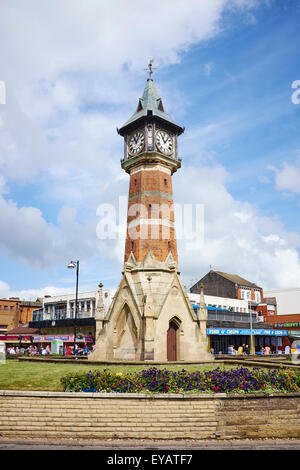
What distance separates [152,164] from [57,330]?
3892 cm

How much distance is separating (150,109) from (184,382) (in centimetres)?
2418

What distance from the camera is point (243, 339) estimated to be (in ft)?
205

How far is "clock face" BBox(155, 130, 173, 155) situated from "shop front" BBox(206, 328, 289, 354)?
27658mm

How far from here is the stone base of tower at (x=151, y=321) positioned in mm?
27172

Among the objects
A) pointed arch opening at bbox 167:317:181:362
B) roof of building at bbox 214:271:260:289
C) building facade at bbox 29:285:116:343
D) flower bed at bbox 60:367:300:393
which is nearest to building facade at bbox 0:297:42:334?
building facade at bbox 29:285:116:343

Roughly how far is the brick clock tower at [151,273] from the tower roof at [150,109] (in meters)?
0.11

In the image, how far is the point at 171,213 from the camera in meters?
32.1

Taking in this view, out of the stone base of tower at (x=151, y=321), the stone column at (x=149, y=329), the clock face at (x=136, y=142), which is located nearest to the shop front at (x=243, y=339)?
the stone base of tower at (x=151, y=321)

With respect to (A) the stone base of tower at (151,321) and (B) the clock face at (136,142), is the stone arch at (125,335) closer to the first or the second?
(A) the stone base of tower at (151,321)

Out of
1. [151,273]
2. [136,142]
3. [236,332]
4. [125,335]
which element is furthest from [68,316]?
[136,142]

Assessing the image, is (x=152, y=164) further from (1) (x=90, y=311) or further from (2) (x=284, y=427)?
(1) (x=90, y=311)

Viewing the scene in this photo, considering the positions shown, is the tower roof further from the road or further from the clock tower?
the road
